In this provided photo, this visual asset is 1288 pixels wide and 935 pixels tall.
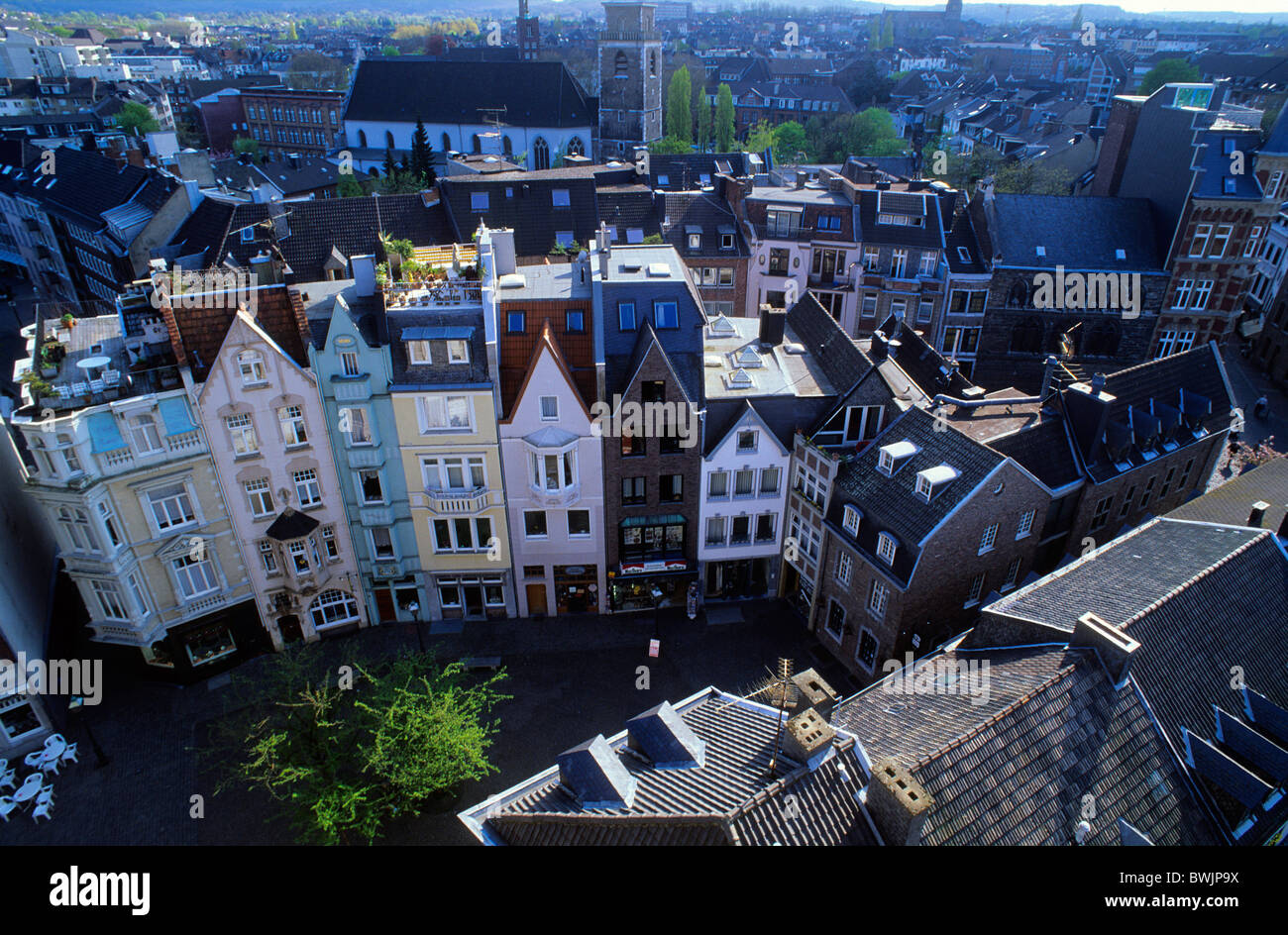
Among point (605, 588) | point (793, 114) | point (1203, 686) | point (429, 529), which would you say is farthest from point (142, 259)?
point (793, 114)

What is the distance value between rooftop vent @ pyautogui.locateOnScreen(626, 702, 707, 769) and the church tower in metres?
133

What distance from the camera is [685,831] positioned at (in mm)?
20203

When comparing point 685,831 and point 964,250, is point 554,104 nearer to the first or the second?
point 964,250

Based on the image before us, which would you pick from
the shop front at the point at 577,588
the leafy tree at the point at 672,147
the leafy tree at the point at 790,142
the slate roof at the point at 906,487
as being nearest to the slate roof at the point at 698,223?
the slate roof at the point at 906,487

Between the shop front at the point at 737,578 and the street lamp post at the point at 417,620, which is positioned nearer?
the street lamp post at the point at 417,620

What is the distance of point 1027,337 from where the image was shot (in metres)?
66.2

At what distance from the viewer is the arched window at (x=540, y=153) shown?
132 metres

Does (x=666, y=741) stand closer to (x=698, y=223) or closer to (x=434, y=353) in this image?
(x=434, y=353)

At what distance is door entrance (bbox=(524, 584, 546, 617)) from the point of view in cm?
4466

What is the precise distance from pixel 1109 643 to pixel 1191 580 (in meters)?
6.91

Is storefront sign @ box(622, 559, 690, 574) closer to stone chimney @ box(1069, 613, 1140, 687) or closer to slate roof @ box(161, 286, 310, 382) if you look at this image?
slate roof @ box(161, 286, 310, 382)

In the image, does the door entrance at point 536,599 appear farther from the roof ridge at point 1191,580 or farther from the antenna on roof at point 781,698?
the roof ridge at point 1191,580

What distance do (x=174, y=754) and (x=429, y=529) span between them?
15555mm

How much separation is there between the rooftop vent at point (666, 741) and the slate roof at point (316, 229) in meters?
50.2
